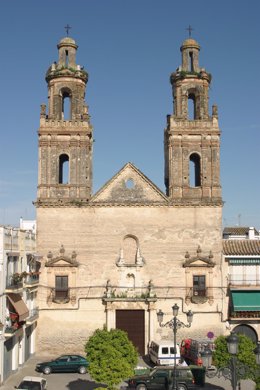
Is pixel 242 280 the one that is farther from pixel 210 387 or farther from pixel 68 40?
pixel 68 40

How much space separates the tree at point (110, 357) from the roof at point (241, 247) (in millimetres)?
15104

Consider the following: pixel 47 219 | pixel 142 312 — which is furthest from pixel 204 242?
pixel 47 219

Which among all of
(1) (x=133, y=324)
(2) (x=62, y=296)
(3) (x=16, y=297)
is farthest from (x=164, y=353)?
(3) (x=16, y=297)

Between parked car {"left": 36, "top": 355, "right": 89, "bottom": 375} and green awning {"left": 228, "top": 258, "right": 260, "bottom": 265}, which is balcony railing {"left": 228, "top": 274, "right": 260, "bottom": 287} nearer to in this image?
green awning {"left": 228, "top": 258, "right": 260, "bottom": 265}

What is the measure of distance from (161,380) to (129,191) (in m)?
14.7

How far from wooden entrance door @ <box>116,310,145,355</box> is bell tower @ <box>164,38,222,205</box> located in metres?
8.47

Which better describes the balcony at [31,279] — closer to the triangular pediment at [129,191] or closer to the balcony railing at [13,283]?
the balcony railing at [13,283]

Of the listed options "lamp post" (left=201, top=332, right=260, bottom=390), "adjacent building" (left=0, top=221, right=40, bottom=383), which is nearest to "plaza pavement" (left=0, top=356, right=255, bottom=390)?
"adjacent building" (left=0, top=221, right=40, bottom=383)

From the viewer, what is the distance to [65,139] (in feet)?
132

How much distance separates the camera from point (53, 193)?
3972 centimetres

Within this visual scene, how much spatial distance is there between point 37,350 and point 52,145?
14.5m

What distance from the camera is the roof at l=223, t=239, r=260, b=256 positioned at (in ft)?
132

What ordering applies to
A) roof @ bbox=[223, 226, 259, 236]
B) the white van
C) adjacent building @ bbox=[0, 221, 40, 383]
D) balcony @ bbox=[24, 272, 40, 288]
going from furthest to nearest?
1. roof @ bbox=[223, 226, 259, 236]
2. balcony @ bbox=[24, 272, 40, 288]
3. the white van
4. adjacent building @ bbox=[0, 221, 40, 383]

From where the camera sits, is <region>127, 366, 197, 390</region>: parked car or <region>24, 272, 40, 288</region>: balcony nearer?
<region>127, 366, 197, 390</region>: parked car
